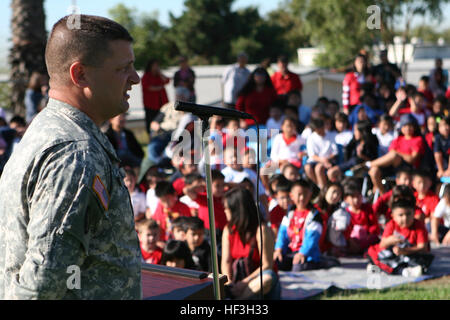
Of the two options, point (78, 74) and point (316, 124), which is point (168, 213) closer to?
point (316, 124)

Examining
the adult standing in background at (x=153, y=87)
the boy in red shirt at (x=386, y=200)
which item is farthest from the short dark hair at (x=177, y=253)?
the adult standing in background at (x=153, y=87)

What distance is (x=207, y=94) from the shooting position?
60.1 ft

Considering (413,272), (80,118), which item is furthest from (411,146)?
(80,118)

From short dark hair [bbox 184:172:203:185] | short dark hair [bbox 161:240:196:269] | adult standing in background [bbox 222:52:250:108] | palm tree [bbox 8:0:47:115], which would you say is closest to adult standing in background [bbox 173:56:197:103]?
adult standing in background [bbox 222:52:250:108]

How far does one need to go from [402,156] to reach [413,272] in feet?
8.38

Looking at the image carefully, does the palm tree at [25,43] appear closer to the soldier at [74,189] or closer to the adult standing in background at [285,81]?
the adult standing in background at [285,81]

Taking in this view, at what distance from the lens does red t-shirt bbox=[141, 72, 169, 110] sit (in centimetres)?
1147

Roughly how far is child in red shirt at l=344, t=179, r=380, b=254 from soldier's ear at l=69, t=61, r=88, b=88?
15.8 feet

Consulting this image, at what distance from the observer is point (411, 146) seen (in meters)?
7.69

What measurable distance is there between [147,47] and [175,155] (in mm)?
21250

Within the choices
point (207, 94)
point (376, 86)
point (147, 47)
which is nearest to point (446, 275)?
point (376, 86)

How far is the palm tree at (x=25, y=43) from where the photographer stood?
11.8m

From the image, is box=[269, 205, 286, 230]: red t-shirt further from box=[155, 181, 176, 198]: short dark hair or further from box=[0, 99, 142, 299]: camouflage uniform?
box=[0, 99, 142, 299]: camouflage uniform

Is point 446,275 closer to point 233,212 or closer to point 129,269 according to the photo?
point 233,212
